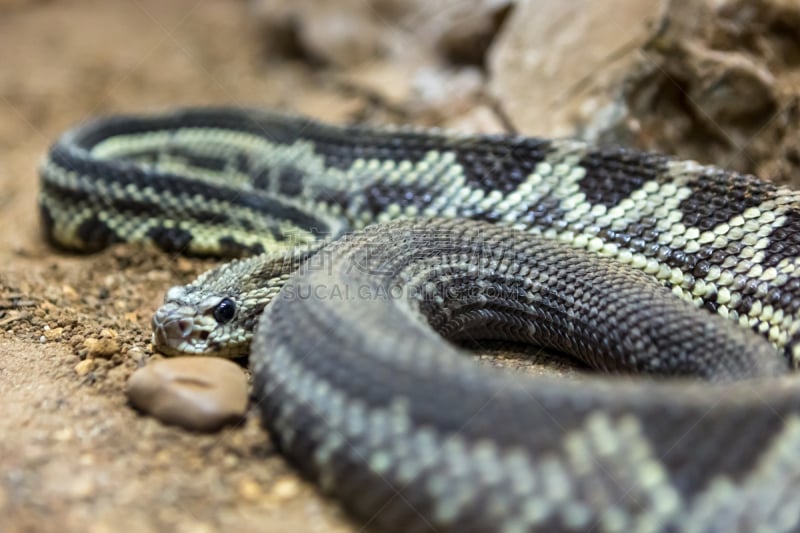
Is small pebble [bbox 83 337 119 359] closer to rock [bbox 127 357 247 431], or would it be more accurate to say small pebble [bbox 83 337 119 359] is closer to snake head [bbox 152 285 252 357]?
snake head [bbox 152 285 252 357]

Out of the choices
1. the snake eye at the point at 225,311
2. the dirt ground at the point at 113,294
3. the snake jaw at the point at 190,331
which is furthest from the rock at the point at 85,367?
the snake eye at the point at 225,311

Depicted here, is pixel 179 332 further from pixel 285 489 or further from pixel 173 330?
pixel 285 489

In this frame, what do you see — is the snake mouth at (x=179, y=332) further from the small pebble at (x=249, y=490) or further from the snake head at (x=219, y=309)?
the small pebble at (x=249, y=490)

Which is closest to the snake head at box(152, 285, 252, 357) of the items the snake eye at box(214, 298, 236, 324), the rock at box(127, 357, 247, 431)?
the snake eye at box(214, 298, 236, 324)

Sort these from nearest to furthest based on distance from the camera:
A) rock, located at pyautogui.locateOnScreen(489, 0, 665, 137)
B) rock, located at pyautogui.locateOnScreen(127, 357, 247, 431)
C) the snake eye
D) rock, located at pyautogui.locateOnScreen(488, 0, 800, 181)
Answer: rock, located at pyautogui.locateOnScreen(127, 357, 247, 431), the snake eye, rock, located at pyautogui.locateOnScreen(488, 0, 800, 181), rock, located at pyautogui.locateOnScreen(489, 0, 665, 137)

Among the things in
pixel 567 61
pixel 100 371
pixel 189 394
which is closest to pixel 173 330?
pixel 100 371

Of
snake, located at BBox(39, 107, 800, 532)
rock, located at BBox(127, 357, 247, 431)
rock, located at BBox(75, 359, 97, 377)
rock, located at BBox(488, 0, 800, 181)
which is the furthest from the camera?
rock, located at BBox(488, 0, 800, 181)

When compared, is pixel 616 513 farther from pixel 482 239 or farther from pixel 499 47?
pixel 499 47

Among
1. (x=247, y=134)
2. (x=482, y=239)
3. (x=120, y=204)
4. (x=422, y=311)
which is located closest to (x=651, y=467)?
(x=422, y=311)
